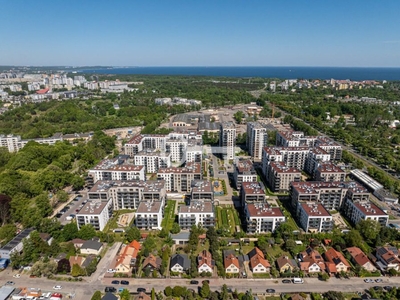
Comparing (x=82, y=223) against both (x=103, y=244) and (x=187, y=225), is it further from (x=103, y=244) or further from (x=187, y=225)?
(x=187, y=225)

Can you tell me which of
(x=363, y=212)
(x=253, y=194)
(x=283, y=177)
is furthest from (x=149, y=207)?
(x=363, y=212)

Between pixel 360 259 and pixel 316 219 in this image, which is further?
pixel 316 219

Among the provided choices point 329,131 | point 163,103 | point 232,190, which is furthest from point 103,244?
point 163,103

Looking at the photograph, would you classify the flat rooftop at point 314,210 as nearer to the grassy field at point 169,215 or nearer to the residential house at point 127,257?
the grassy field at point 169,215

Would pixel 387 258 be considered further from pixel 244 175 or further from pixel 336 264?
pixel 244 175

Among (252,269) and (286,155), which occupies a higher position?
(286,155)

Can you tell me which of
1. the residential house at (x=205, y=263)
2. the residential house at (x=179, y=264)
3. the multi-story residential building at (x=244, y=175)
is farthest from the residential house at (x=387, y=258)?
the residential house at (x=179, y=264)
